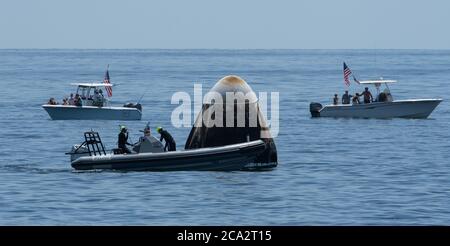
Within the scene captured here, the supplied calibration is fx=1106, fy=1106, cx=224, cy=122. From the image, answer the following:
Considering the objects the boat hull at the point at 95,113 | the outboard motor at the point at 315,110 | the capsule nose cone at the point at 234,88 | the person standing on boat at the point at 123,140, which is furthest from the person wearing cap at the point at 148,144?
the outboard motor at the point at 315,110

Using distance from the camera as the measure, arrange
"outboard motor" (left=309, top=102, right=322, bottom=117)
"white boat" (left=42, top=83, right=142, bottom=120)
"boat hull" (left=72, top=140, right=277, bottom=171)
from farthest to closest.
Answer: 1. "outboard motor" (left=309, top=102, right=322, bottom=117)
2. "white boat" (left=42, top=83, right=142, bottom=120)
3. "boat hull" (left=72, top=140, right=277, bottom=171)

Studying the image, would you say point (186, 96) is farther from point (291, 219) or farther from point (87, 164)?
point (291, 219)

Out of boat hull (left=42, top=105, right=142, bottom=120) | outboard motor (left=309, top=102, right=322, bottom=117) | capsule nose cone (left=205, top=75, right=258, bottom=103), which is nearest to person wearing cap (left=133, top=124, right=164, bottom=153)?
capsule nose cone (left=205, top=75, right=258, bottom=103)

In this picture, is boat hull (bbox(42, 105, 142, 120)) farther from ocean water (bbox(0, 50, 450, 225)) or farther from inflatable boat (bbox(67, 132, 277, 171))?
inflatable boat (bbox(67, 132, 277, 171))

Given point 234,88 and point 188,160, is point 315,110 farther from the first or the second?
point 188,160

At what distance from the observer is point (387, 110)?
71.9 m

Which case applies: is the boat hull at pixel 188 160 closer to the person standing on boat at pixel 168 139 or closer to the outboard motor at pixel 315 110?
the person standing on boat at pixel 168 139

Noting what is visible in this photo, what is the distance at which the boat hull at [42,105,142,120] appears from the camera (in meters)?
69.9

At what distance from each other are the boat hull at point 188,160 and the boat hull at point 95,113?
1248 inches

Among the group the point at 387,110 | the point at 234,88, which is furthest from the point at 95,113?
the point at 234,88

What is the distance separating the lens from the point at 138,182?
36.8 metres

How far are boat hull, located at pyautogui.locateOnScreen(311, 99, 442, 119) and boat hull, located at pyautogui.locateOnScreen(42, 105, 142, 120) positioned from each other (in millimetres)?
13260

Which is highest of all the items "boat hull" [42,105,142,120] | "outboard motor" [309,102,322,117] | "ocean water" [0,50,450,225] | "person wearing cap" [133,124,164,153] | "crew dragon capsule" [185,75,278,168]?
"outboard motor" [309,102,322,117]
